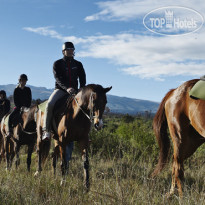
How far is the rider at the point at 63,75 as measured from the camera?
6.52 meters

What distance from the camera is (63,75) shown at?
6.60 m

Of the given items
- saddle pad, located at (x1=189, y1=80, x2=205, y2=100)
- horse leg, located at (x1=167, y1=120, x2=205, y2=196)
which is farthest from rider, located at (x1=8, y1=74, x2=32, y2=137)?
saddle pad, located at (x1=189, y1=80, x2=205, y2=100)

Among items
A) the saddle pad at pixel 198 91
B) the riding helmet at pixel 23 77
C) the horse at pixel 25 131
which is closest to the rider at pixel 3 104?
the horse at pixel 25 131

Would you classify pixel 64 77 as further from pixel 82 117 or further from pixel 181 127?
pixel 181 127

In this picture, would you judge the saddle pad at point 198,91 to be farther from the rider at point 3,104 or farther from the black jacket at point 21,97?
the rider at point 3,104

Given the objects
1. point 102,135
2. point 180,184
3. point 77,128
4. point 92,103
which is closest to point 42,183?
point 77,128

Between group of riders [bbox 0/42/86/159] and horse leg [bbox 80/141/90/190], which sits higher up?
group of riders [bbox 0/42/86/159]

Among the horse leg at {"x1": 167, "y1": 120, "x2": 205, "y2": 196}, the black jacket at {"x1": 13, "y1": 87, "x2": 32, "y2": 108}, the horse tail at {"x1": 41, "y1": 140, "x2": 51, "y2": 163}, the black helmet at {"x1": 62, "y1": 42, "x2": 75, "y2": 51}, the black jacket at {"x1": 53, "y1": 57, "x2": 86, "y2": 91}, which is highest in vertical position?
the black helmet at {"x1": 62, "y1": 42, "x2": 75, "y2": 51}

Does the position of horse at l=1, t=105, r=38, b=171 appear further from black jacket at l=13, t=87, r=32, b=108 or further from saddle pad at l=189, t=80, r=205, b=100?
saddle pad at l=189, t=80, r=205, b=100

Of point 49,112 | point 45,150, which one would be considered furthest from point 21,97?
point 49,112

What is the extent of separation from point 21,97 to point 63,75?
2871 millimetres

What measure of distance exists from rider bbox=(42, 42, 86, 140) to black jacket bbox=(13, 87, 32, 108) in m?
2.60

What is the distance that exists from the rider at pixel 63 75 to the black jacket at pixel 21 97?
102 inches

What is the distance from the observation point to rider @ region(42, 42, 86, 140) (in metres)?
6.52
